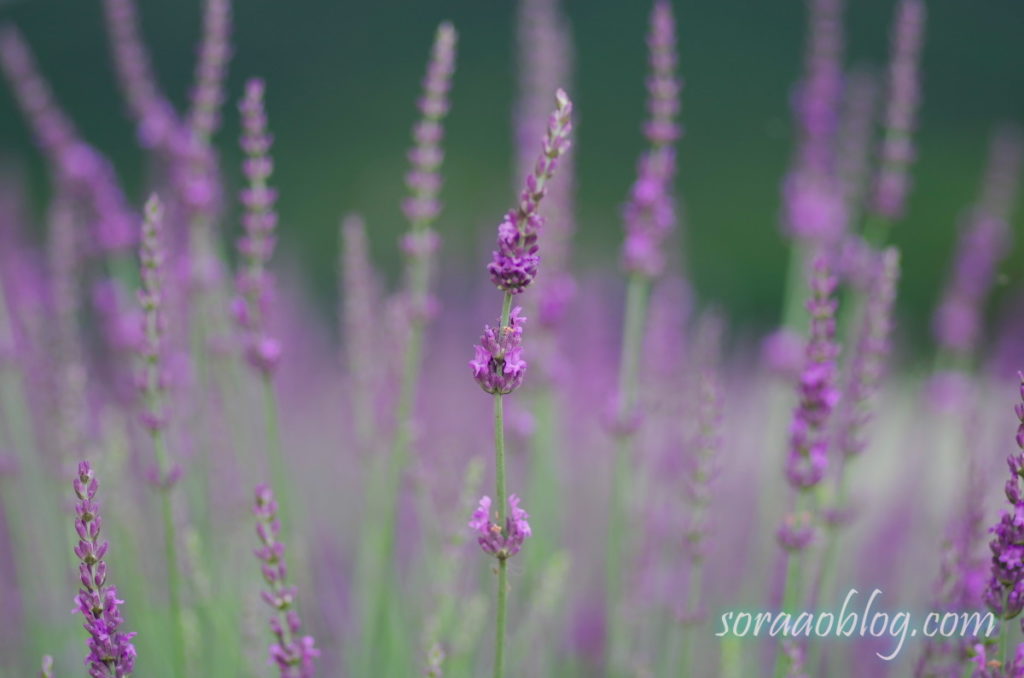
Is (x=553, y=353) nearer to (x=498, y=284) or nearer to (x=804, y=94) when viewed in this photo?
(x=804, y=94)

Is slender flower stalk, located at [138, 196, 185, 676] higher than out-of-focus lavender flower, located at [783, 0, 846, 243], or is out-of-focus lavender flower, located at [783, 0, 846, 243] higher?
out-of-focus lavender flower, located at [783, 0, 846, 243]

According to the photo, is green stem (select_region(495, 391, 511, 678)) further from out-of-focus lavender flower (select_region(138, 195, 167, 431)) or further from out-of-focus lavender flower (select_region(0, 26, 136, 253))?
out-of-focus lavender flower (select_region(0, 26, 136, 253))

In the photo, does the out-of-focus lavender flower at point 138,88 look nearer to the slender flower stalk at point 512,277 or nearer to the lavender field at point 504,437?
the lavender field at point 504,437

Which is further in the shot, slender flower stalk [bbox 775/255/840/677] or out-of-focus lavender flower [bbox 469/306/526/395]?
slender flower stalk [bbox 775/255/840/677]

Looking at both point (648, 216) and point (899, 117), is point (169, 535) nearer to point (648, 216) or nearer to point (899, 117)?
point (648, 216)

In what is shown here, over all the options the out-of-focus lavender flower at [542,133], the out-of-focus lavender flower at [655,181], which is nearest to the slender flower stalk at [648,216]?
the out-of-focus lavender flower at [655,181]

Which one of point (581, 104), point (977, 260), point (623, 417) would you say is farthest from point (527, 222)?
point (581, 104)

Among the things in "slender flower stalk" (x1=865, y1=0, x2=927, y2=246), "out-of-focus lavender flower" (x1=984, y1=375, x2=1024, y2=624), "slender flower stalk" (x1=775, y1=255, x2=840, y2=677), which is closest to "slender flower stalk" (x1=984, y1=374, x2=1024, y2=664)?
"out-of-focus lavender flower" (x1=984, y1=375, x2=1024, y2=624)

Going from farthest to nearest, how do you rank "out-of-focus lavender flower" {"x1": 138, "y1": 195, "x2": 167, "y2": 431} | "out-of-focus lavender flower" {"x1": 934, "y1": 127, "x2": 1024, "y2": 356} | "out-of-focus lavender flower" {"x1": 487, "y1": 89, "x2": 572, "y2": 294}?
"out-of-focus lavender flower" {"x1": 934, "y1": 127, "x2": 1024, "y2": 356}
"out-of-focus lavender flower" {"x1": 138, "y1": 195, "x2": 167, "y2": 431}
"out-of-focus lavender flower" {"x1": 487, "y1": 89, "x2": 572, "y2": 294}
